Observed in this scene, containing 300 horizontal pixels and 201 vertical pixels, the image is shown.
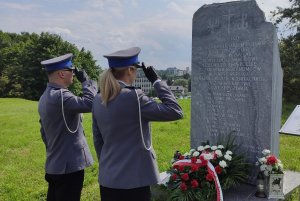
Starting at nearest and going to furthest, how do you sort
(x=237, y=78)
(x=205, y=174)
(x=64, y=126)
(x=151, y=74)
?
(x=151, y=74), (x=64, y=126), (x=205, y=174), (x=237, y=78)

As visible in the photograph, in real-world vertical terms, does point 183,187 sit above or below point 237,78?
below

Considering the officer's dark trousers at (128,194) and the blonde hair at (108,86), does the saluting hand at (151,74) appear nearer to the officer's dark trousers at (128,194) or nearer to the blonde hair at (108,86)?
the blonde hair at (108,86)

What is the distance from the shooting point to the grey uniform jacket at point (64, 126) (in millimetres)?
3973

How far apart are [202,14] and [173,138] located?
4.74 m

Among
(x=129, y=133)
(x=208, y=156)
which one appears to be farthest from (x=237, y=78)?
(x=129, y=133)

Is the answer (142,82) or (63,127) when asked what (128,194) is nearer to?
(142,82)

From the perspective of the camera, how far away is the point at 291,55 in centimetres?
1916

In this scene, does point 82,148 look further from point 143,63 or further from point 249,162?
point 249,162

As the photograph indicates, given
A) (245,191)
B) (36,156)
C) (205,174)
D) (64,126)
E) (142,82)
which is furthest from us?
(36,156)

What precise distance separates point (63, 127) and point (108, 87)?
117 cm

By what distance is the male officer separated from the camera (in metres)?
3.98

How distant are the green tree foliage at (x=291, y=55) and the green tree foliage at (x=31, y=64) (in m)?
27.7

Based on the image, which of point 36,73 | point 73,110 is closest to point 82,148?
point 73,110

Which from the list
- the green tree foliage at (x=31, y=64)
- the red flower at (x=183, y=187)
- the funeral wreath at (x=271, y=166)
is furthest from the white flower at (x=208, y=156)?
the green tree foliage at (x=31, y=64)
